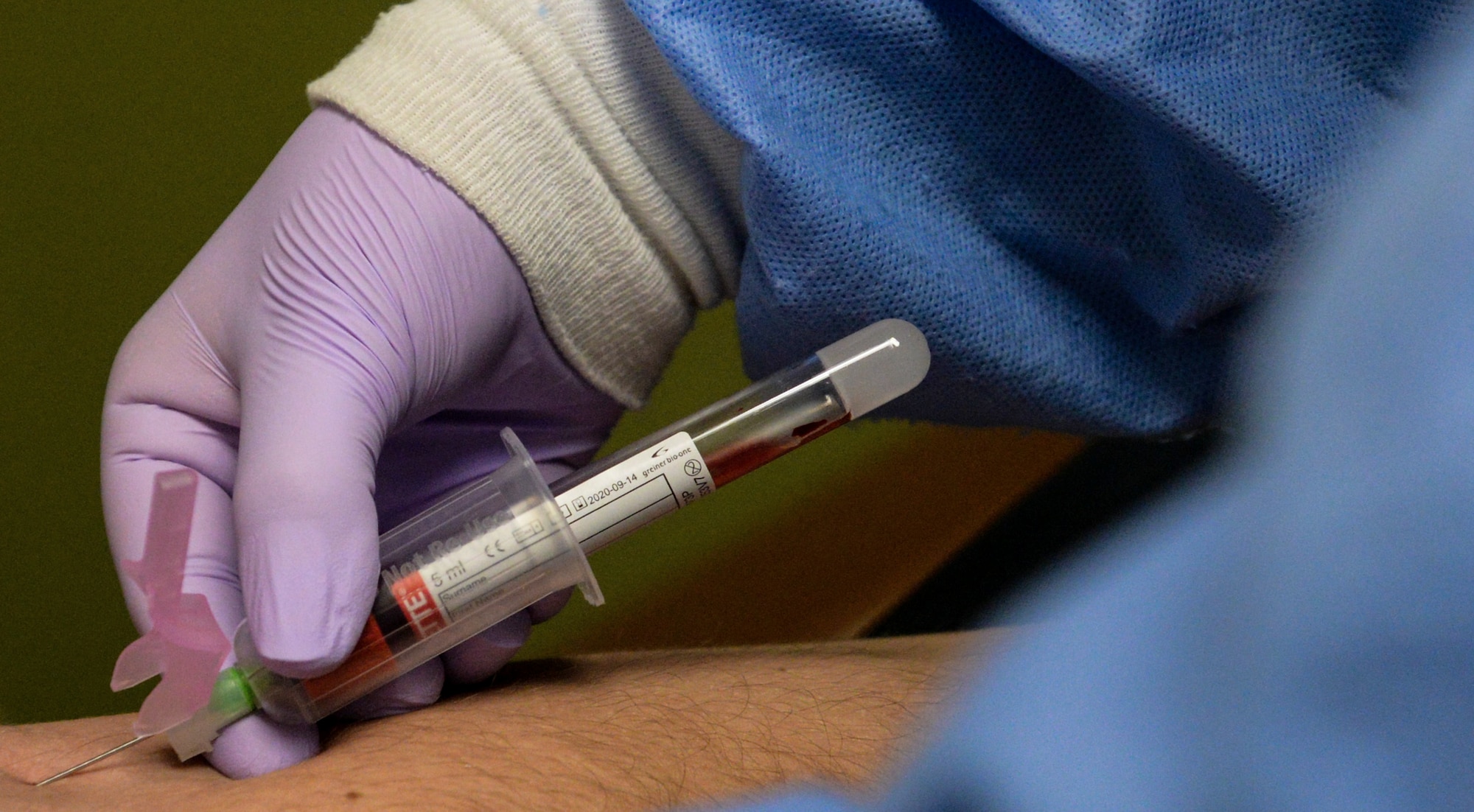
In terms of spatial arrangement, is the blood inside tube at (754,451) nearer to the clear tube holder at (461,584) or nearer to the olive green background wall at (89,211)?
the clear tube holder at (461,584)

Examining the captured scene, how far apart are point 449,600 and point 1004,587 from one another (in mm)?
897

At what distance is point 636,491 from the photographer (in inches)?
27.8

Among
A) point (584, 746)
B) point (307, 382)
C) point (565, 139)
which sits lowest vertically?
point (584, 746)

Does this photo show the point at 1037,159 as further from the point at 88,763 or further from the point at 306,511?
the point at 88,763

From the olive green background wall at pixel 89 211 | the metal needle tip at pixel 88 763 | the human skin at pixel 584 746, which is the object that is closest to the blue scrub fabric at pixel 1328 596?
the human skin at pixel 584 746

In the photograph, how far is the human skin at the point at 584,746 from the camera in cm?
61

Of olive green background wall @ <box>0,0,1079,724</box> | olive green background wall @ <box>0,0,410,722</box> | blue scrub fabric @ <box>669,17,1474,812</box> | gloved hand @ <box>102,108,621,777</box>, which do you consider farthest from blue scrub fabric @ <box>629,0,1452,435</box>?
olive green background wall @ <box>0,0,410,722</box>

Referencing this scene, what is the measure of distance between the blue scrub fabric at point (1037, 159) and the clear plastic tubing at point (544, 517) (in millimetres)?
66

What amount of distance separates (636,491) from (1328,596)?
509 mm

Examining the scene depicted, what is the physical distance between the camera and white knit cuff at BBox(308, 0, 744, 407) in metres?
0.76

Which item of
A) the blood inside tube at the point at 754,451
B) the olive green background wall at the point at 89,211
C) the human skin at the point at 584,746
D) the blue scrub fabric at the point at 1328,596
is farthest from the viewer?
the olive green background wall at the point at 89,211

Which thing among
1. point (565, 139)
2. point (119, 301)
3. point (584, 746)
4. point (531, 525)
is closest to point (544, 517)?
point (531, 525)

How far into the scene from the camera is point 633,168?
0.83 metres

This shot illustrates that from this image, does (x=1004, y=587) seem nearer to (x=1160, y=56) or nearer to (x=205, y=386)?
(x=1160, y=56)
